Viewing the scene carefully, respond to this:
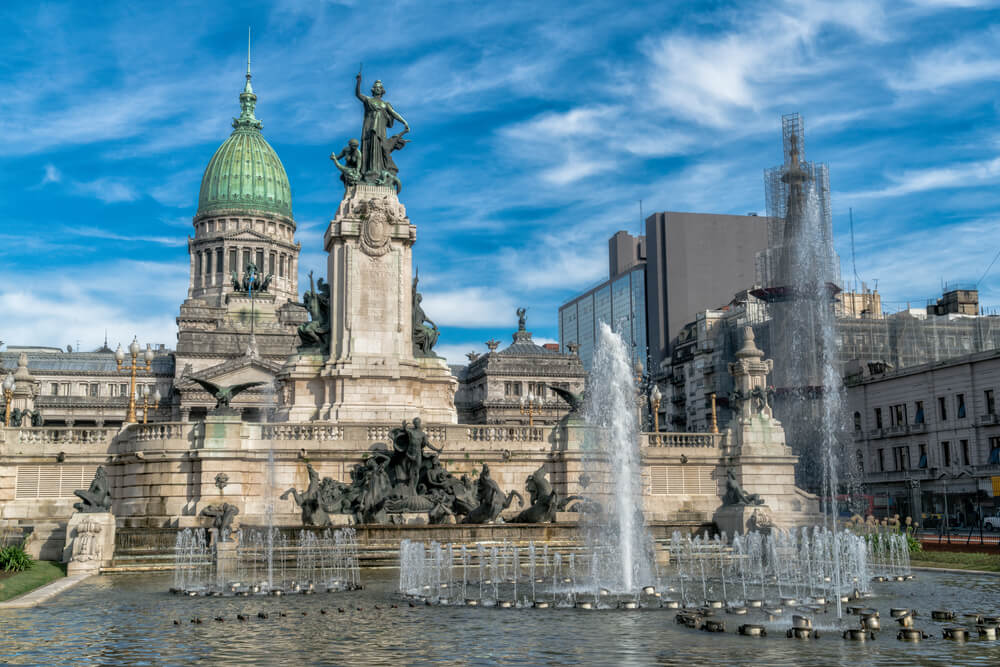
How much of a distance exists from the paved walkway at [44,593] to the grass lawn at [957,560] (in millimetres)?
23204

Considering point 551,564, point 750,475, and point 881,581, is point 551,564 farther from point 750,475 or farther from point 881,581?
point 750,475

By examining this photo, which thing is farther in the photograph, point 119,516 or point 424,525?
point 119,516

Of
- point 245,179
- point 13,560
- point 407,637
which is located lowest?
point 407,637

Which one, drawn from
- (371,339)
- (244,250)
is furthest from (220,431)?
(244,250)

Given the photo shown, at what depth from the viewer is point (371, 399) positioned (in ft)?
136

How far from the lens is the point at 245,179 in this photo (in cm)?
13175

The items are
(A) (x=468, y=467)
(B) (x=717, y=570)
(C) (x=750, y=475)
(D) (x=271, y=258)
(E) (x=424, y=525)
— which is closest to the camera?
(B) (x=717, y=570)

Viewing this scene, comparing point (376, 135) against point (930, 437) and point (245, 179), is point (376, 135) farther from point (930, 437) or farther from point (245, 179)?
point (245, 179)

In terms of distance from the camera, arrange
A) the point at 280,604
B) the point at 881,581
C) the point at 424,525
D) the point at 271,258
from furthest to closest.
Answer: the point at 271,258 → the point at 424,525 → the point at 881,581 → the point at 280,604

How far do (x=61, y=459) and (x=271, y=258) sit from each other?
3752 inches

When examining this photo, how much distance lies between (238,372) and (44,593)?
252ft

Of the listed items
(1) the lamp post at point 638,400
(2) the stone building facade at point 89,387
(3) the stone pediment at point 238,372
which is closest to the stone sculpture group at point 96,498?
(1) the lamp post at point 638,400

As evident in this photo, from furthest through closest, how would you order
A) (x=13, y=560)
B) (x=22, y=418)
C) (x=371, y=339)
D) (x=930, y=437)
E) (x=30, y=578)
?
(x=930, y=437)
(x=22, y=418)
(x=371, y=339)
(x=13, y=560)
(x=30, y=578)

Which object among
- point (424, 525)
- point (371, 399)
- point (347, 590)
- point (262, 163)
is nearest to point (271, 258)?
point (262, 163)
